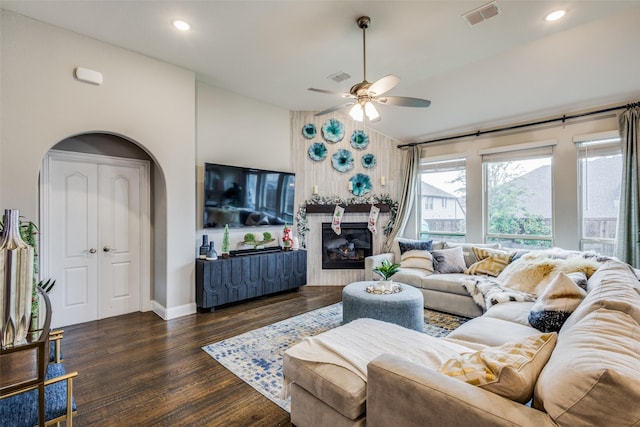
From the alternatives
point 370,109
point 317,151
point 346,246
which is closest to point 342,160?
point 317,151

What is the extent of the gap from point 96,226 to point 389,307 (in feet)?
11.8

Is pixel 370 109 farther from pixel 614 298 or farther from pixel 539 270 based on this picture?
pixel 539 270

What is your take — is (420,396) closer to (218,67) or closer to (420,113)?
(218,67)

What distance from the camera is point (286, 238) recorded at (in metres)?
4.97

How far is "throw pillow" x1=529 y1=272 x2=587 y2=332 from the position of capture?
2.04 m

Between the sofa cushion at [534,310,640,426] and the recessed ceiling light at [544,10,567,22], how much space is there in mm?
2943

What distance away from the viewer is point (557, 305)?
6.84ft

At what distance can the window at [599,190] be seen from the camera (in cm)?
378

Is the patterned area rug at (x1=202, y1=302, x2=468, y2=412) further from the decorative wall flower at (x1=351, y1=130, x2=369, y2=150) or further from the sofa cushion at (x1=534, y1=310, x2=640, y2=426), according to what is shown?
the decorative wall flower at (x1=351, y1=130, x2=369, y2=150)

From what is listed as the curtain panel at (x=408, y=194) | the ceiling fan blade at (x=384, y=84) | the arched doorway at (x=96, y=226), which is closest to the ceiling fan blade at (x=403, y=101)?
the ceiling fan blade at (x=384, y=84)

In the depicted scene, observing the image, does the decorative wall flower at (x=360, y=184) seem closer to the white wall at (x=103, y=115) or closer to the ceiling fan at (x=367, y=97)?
the ceiling fan at (x=367, y=97)

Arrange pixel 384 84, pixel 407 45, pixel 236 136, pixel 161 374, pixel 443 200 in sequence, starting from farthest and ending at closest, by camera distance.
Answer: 1. pixel 443 200
2. pixel 236 136
3. pixel 407 45
4. pixel 384 84
5. pixel 161 374

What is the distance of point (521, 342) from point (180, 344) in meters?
2.96

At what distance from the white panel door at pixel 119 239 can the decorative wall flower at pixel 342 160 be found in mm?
3125
